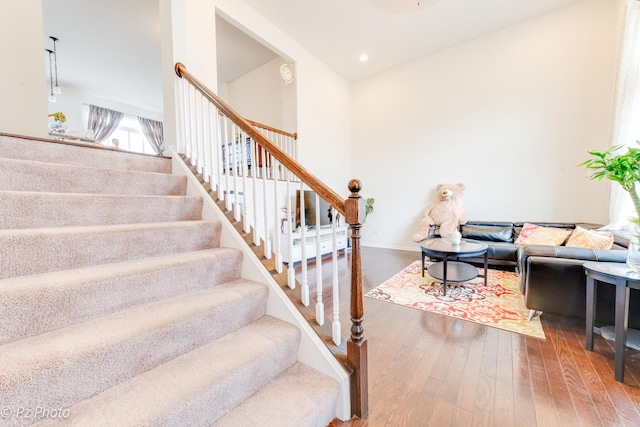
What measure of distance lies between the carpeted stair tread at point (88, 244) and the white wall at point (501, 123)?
4.44 m

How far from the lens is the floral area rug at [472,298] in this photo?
217 cm

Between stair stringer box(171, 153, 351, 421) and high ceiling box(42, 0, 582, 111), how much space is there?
2.75 metres

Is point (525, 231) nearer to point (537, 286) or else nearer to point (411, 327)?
point (537, 286)

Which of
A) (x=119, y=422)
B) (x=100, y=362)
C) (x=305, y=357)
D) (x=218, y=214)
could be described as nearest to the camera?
(x=119, y=422)

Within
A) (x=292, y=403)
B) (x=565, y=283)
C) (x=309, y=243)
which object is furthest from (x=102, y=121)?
(x=565, y=283)

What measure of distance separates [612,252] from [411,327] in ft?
5.33

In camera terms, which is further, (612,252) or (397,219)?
(397,219)

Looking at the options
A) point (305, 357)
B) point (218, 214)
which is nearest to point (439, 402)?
point (305, 357)

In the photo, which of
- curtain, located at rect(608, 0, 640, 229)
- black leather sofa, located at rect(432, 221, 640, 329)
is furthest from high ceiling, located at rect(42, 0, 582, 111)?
black leather sofa, located at rect(432, 221, 640, 329)

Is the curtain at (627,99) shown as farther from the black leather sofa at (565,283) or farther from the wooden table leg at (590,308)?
the wooden table leg at (590,308)

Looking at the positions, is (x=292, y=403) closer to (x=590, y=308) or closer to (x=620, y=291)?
(x=620, y=291)

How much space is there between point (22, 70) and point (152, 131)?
6325mm

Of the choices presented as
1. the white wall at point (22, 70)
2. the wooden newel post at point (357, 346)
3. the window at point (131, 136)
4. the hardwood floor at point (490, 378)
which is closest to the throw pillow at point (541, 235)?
the hardwood floor at point (490, 378)

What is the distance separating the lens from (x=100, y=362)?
2.89ft
